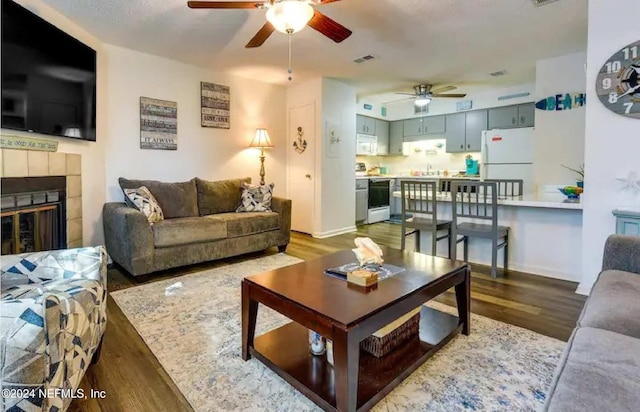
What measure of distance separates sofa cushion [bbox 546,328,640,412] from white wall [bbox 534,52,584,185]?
12.5 ft

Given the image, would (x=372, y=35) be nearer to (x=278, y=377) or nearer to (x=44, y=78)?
(x=44, y=78)

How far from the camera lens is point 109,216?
326cm

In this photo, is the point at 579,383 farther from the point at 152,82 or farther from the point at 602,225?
the point at 152,82

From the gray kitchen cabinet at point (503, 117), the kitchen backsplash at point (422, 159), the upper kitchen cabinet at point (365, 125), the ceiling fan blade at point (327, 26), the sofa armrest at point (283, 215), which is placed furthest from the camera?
the kitchen backsplash at point (422, 159)

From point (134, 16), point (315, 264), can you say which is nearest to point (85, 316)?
point (315, 264)

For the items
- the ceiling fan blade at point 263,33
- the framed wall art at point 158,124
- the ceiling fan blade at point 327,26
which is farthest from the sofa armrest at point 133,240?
the ceiling fan blade at point 327,26

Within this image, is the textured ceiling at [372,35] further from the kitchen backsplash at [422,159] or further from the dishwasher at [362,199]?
the kitchen backsplash at [422,159]

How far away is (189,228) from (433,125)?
562cm

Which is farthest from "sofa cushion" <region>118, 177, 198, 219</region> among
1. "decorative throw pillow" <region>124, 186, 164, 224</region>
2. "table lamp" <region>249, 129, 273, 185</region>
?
"table lamp" <region>249, 129, 273, 185</region>

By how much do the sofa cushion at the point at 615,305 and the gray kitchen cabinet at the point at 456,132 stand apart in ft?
17.9

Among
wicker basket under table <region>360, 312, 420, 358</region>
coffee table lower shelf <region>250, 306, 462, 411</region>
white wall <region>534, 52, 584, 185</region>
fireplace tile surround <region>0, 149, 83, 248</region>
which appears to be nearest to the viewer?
coffee table lower shelf <region>250, 306, 462, 411</region>

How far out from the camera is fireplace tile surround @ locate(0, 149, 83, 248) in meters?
2.35

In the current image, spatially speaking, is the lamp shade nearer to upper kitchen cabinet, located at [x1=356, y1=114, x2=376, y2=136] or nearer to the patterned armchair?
upper kitchen cabinet, located at [x1=356, y1=114, x2=376, y2=136]

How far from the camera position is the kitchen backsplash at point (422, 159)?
23.5 feet
